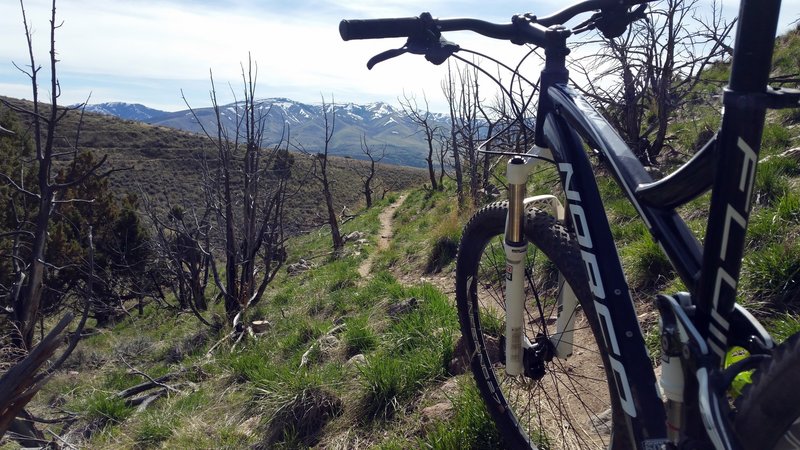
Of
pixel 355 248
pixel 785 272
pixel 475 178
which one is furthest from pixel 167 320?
pixel 785 272

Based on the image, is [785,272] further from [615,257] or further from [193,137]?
[193,137]

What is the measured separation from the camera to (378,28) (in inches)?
74.5

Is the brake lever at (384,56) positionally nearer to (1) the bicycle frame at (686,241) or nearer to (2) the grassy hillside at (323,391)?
(1) the bicycle frame at (686,241)

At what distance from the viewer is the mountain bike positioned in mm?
1099

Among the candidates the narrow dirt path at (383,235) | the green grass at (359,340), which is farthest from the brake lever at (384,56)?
the narrow dirt path at (383,235)

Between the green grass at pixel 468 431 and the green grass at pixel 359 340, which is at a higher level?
the green grass at pixel 468 431

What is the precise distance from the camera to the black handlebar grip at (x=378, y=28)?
6.15 ft

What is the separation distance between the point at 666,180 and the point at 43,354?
242 cm

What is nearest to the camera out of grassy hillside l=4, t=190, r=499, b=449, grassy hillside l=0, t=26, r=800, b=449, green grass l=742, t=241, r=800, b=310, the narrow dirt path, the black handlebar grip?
the black handlebar grip

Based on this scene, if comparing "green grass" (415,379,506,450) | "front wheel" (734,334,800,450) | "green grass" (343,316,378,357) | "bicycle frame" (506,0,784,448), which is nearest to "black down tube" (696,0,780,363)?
"bicycle frame" (506,0,784,448)

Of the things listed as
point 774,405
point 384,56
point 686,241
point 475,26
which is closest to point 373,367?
point 384,56

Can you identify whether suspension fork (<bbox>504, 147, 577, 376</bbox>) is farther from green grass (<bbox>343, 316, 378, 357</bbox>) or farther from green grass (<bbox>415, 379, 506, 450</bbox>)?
green grass (<bbox>343, 316, 378, 357</bbox>)

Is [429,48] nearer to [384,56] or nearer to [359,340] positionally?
[384,56]

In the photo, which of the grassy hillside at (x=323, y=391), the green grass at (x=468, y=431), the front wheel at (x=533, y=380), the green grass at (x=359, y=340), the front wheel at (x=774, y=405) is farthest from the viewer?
→ the green grass at (x=359, y=340)
